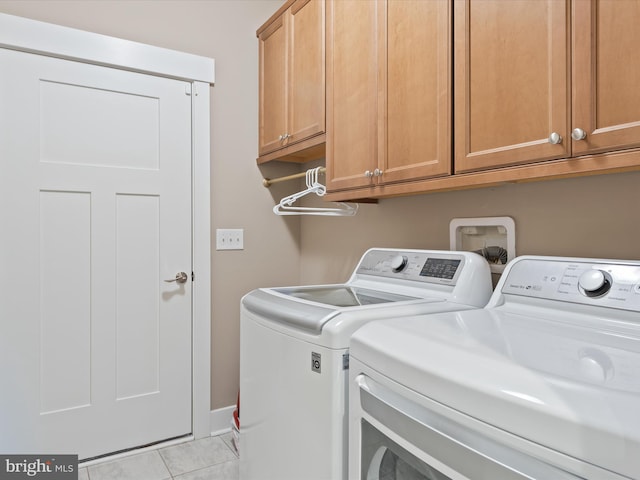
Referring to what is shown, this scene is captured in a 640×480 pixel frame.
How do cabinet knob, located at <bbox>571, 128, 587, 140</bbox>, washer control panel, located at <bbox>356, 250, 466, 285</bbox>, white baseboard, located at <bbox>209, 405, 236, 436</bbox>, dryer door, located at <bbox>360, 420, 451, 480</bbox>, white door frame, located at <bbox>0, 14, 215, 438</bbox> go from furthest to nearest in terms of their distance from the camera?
white baseboard, located at <bbox>209, 405, 236, 436</bbox>
white door frame, located at <bbox>0, 14, 215, 438</bbox>
washer control panel, located at <bbox>356, 250, 466, 285</bbox>
cabinet knob, located at <bbox>571, 128, 587, 140</bbox>
dryer door, located at <bbox>360, 420, 451, 480</bbox>

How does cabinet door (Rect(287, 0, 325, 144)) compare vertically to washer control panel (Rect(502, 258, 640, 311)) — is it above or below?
above

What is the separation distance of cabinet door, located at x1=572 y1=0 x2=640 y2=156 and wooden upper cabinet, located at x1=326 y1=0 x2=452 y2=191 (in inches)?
15.0

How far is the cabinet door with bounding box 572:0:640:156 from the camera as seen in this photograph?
90 cm

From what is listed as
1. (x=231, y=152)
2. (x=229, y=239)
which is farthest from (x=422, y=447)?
(x=231, y=152)

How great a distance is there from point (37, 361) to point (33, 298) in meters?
0.29

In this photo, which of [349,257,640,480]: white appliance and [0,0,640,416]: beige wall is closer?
[349,257,640,480]: white appliance

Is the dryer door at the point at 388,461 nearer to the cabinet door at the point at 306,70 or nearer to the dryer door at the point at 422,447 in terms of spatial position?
the dryer door at the point at 422,447

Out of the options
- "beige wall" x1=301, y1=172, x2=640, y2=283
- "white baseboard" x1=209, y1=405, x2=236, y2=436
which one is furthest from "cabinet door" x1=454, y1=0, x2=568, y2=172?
"white baseboard" x1=209, y1=405, x2=236, y2=436

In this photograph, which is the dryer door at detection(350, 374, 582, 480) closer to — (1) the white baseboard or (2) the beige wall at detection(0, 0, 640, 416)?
(2) the beige wall at detection(0, 0, 640, 416)

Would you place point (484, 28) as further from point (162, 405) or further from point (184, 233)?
point (162, 405)

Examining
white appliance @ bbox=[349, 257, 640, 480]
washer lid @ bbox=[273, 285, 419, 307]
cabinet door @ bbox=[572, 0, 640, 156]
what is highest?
cabinet door @ bbox=[572, 0, 640, 156]

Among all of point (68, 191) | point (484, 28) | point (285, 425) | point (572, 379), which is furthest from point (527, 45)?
point (68, 191)

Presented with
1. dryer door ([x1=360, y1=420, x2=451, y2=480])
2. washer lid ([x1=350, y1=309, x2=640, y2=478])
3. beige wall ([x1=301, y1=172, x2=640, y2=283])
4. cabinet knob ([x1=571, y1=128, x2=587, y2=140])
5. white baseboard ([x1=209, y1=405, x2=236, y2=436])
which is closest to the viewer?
washer lid ([x1=350, y1=309, x2=640, y2=478])

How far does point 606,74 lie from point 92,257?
7.00ft
